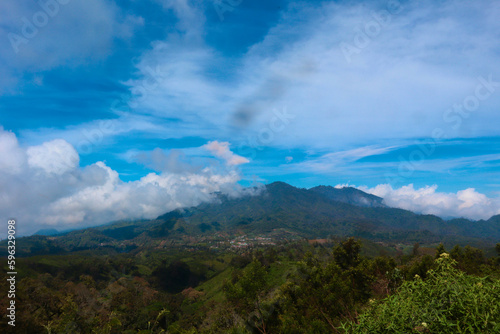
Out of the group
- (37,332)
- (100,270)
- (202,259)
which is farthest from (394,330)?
(202,259)

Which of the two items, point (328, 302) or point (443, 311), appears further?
point (328, 302)

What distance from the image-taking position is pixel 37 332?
30.6m

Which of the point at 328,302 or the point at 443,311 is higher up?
the point at 443,311

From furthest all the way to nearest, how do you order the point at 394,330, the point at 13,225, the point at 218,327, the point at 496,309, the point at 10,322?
the point at 218,327, the point at 10,322, the point at 13,225, the point at 394,330, the point at 496,309

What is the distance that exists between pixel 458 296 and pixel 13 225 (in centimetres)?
3005

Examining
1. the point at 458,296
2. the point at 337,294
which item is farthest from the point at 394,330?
the point at 337,294

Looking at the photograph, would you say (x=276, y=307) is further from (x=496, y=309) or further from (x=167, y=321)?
(x=167, y=321)

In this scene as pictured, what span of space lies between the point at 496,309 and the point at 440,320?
104 cm

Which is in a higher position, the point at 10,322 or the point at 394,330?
the point at 394,330

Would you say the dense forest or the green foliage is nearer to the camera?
the green foliage

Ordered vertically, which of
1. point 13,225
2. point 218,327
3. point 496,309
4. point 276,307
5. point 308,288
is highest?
point 13,225

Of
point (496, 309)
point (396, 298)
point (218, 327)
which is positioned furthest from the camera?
point (218, 327)

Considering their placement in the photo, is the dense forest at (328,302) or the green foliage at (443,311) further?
the dense forest at (328,302)

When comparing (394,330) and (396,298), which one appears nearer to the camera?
(394,330)
